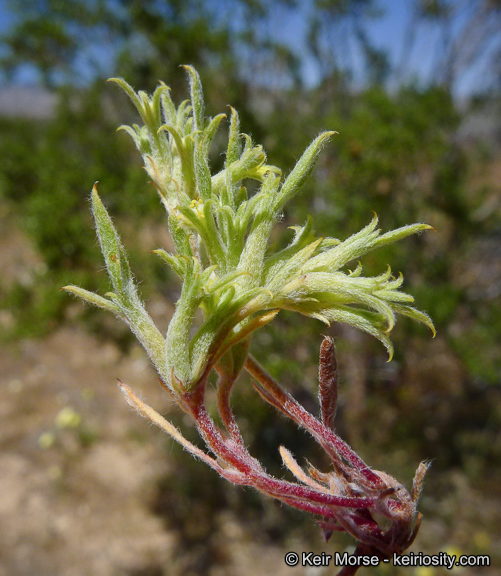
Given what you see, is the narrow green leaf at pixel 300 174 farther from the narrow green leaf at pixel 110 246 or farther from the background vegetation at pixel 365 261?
the background vegetation at pixel 365 261

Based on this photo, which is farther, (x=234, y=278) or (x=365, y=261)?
(x=365, y=261)

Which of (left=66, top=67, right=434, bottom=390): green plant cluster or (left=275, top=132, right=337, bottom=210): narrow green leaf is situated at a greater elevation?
(left=275, top=132, right=337, bottom=210): narrow green leaf

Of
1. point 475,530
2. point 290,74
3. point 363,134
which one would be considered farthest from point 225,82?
point 475,530

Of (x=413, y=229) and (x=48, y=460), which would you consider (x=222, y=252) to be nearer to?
(x=413, y=229)

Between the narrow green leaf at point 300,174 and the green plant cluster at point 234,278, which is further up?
the narrow green leaf at point 300,174

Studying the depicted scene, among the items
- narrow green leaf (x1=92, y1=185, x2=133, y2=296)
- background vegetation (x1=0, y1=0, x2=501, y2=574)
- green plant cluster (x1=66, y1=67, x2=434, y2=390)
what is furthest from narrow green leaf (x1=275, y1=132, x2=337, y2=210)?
background vegetation (x1=0, y1=0, x2=501, y2=574)

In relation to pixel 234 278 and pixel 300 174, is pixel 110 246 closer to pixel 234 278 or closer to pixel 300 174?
pixel 234 278

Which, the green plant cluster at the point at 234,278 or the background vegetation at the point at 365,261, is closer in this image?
the green plant cluster at the point at 234,278

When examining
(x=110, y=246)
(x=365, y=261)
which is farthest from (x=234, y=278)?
(x=365, y=261)

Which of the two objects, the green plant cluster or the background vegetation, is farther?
the background vegetation

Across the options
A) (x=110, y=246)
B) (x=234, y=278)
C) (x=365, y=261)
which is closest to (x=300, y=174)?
(x=234, y=278)

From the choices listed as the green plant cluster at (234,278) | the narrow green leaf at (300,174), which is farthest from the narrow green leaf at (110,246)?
the narrow green leaf at (300,174)

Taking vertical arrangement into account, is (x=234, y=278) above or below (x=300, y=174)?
below

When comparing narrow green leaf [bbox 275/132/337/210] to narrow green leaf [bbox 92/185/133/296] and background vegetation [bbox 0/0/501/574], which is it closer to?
narrow green leaf [bbox 92/185/133/296]
